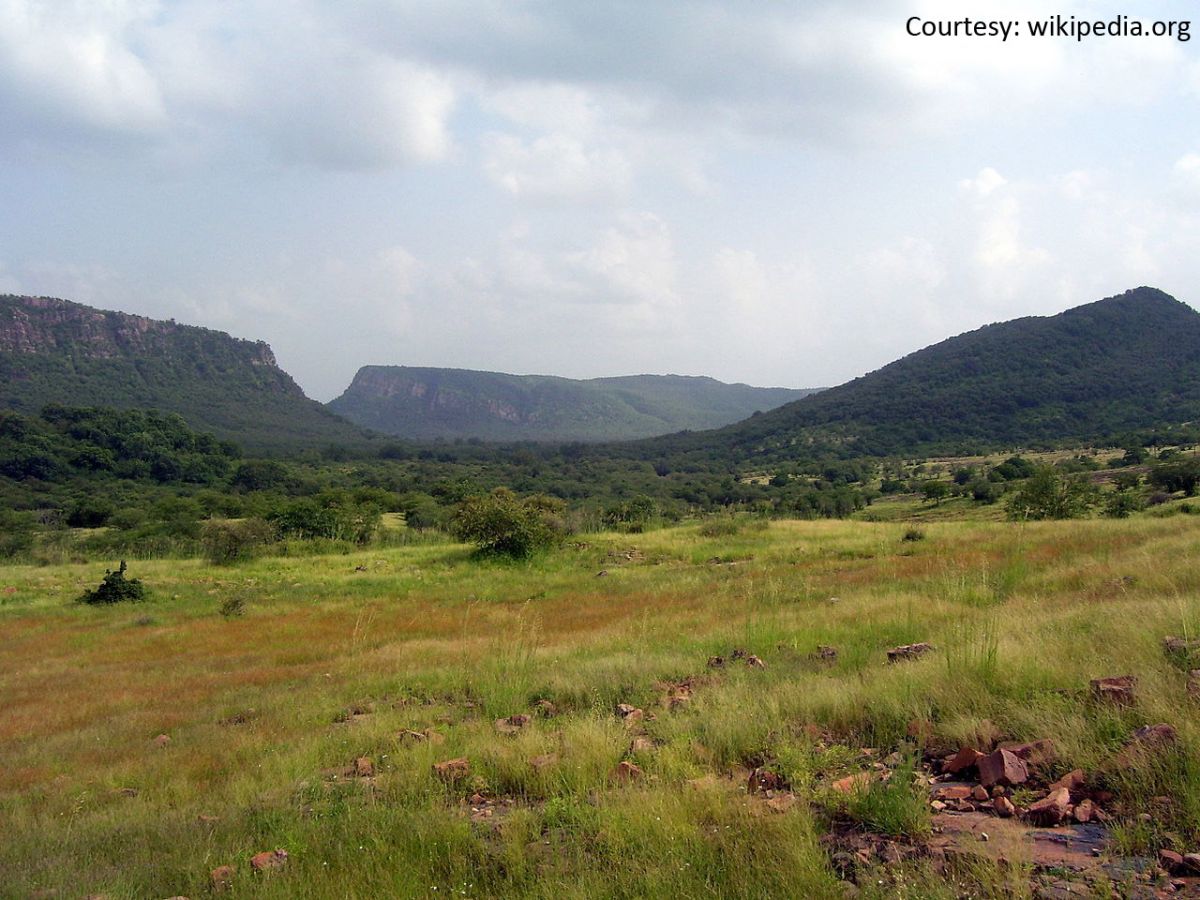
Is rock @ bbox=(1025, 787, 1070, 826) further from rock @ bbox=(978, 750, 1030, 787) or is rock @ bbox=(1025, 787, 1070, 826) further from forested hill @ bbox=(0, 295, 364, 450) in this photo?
forested hill @ bbox=(0, 295, 364, 450)

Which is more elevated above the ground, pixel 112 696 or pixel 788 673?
pixel 788 673

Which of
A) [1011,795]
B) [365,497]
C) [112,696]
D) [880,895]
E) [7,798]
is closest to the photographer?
[880,895]

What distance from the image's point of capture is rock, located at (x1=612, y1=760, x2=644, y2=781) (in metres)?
4.86

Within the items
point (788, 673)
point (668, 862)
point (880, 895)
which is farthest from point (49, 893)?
point (788, 673)

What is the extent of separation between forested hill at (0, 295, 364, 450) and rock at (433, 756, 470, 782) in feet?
455

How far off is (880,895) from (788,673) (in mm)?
4540

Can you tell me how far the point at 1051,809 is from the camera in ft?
11.8

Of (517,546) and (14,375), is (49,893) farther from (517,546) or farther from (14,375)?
(14,375)

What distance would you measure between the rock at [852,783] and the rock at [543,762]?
2.04 meters

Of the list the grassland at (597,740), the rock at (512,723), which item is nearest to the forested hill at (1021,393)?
the grassland at (597,740)

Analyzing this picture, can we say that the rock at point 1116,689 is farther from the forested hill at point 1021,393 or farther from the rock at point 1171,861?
the forested hill at point 1021,393

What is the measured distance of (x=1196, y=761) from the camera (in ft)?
11.7

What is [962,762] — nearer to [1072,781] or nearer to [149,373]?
[1072,781]

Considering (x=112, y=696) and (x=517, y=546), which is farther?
(x=517, y=546)
